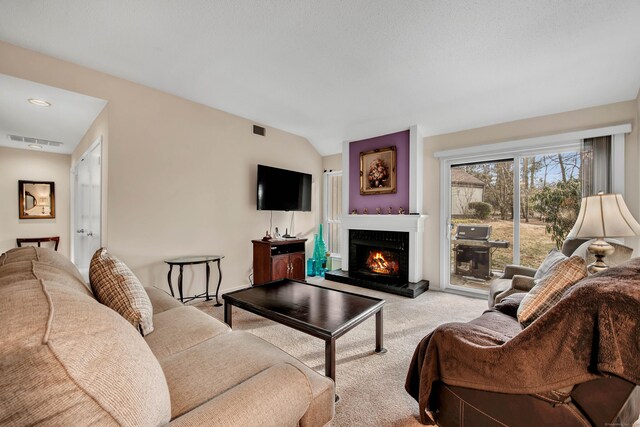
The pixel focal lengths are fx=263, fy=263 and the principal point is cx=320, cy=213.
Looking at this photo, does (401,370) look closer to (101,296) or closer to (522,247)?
(101,296)

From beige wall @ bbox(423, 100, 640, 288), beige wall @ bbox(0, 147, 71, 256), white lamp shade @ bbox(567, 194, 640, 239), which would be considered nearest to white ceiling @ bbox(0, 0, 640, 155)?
beige wall @ bbox(423, 100, 640, 288)

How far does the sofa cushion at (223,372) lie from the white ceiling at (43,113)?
293 cm

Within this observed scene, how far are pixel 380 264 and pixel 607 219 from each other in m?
2.71

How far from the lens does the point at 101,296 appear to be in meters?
1.42

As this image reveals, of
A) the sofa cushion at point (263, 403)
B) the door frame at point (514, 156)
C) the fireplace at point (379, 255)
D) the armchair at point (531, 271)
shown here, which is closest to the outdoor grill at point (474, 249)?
the door frame at point (514, 156)

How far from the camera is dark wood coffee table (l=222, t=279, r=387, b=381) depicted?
1.70 m

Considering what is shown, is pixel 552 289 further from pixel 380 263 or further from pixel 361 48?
pixel 380 263

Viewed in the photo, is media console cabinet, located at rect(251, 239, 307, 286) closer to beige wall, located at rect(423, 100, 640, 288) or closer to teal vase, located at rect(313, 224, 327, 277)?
teal vase, located at rect(313, 224, 327, 277)

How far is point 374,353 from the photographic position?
7.16ft

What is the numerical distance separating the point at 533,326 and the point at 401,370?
1.20 m

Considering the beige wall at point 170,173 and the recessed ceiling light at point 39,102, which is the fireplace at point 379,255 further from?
the recessed ceiling light at point 39,102

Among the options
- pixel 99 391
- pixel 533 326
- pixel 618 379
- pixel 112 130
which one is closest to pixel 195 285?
pixel 112 130

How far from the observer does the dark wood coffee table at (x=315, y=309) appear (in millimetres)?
1703

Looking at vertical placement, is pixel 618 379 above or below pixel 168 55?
below
